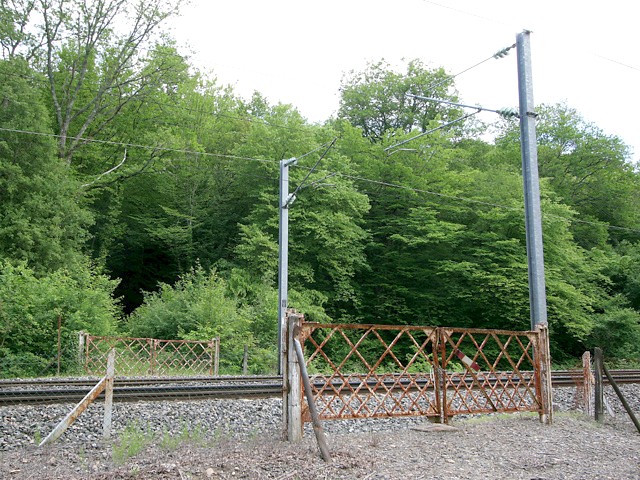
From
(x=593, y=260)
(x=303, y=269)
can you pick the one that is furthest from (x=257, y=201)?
(x=593, y=260)

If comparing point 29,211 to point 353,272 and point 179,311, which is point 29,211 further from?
point 353,272

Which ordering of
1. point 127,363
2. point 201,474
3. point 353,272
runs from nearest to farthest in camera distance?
point 201,474 → point 127,363 → point 353,272

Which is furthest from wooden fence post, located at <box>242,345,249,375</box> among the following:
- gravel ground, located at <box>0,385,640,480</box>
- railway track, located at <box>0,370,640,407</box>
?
gravel ground, located at <box>0,385,640,480</box>

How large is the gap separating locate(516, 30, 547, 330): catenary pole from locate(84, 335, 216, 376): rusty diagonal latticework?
465 inches

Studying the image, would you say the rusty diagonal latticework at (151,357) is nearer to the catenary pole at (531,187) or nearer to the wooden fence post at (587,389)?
the wooden fence post at (587,389)

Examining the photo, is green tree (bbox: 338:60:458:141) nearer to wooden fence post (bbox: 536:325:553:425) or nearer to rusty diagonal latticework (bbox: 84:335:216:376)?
rusty diagonal latticework (bbox: 84:335:216:376)

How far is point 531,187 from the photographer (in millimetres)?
10781

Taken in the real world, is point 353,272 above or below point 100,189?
below

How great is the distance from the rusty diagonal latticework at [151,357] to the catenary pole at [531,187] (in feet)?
38.8

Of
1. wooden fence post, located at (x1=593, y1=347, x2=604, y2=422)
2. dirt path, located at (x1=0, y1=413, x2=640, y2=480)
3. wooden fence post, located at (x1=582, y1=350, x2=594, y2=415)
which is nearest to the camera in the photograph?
dirt path, located at (x1=0, y1=413, x2=640, y2=480)

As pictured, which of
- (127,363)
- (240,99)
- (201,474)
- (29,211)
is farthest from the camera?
(240,99)

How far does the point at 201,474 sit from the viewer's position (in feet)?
17.9

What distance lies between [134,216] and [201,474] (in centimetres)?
3338

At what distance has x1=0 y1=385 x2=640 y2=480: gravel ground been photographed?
5.78 metres
